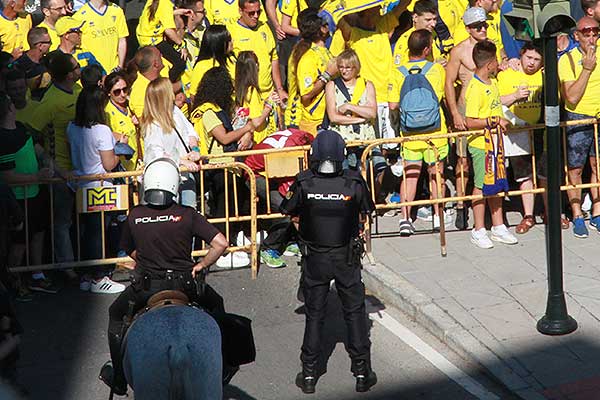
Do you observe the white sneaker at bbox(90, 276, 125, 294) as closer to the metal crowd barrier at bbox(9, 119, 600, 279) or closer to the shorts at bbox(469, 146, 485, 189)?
the metal crowd barrier at bbox(9, 119, 600, 279)

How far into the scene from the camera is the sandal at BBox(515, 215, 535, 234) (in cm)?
1293

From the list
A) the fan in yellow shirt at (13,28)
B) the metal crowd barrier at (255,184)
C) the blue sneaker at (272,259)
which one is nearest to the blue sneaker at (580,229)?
the metal crowd barrier at (255,184)

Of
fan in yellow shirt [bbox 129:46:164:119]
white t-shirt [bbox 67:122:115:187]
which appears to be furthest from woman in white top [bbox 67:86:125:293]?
fan in yellow shirt [bbox 129:46:164:119]

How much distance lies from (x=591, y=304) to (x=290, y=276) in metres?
3.01

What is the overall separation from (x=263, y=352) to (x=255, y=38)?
16.6 feet

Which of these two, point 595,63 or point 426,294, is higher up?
point 595,63

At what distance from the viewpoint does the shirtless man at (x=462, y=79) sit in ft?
42.6

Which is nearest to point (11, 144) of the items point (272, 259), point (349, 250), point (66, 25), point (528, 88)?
point (272, 259)

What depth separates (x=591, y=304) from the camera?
11.0 metres

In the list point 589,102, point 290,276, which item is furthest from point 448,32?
point 290,276

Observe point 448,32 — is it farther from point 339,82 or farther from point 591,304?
point 591,304

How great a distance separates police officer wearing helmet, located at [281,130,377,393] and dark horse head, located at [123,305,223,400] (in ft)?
6.81

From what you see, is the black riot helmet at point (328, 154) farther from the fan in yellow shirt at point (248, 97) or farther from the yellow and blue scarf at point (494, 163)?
the yellow and blue scarf at point (494, 163)

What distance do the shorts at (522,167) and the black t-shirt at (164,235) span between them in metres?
5.07
